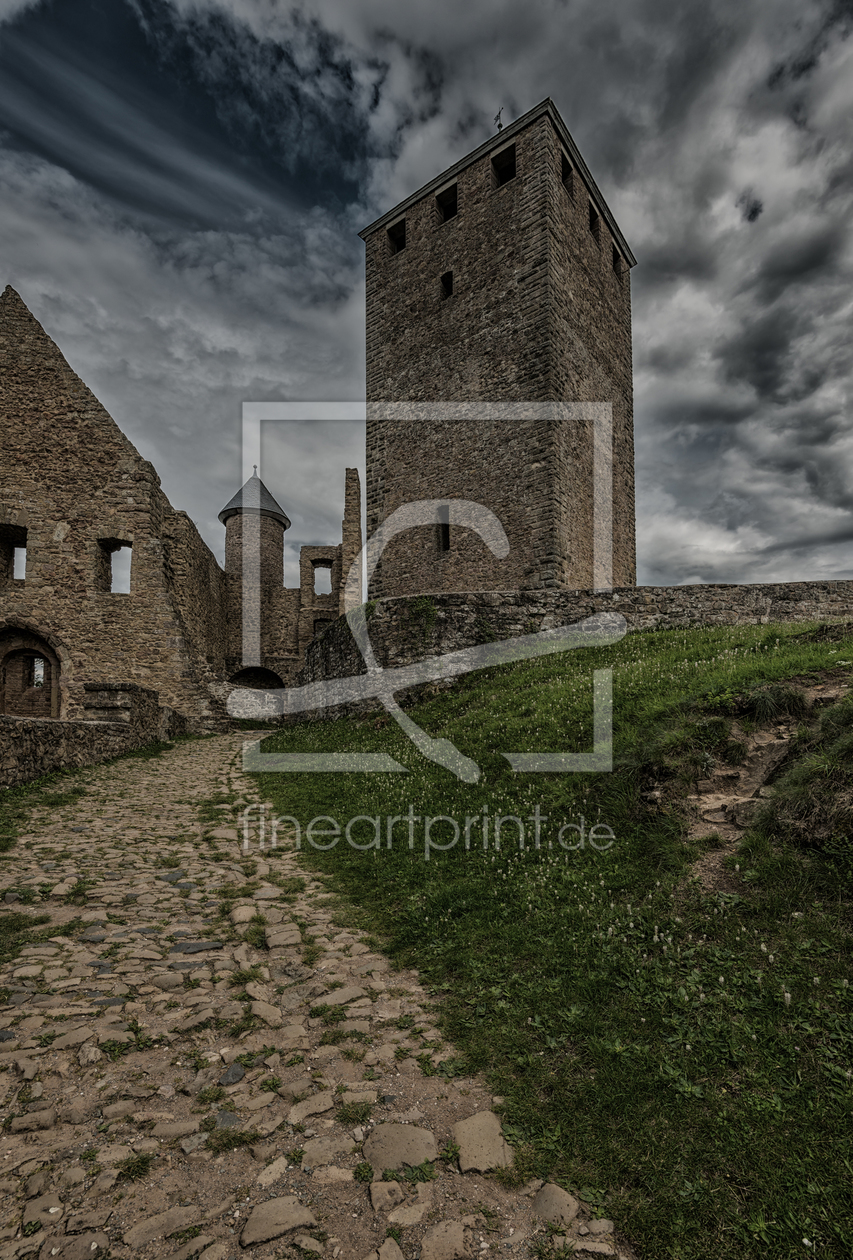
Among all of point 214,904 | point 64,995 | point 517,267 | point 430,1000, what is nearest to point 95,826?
point 214,904

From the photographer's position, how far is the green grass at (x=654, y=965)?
8.36 ft

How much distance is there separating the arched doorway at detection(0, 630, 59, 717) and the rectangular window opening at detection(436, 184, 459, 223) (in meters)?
20.4

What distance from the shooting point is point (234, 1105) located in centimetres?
304

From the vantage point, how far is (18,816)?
26.5ft

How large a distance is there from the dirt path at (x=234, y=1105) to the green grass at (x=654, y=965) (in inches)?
11.3

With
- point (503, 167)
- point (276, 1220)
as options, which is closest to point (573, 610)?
point (276, 1220)

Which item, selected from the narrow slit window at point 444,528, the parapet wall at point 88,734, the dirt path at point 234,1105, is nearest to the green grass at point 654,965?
the dirt path at point 234,1105

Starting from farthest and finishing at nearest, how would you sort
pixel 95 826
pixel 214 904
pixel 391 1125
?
pixel 95 826, pixel 214 904, pixel 391 1125

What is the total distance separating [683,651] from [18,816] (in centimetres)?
968

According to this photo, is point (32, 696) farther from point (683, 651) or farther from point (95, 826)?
point (683, 651)

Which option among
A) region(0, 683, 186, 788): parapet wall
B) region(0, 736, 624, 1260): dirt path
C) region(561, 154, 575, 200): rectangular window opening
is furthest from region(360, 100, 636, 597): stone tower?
region(0, 736, 624, 1260): dirt path

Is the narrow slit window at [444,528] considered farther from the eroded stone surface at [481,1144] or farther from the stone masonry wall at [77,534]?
the eroded stone surface at [481,1144]

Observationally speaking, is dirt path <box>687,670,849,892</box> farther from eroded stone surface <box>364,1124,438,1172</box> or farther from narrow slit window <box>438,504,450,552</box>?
narrow slit window <box>438,504,450,552</box>

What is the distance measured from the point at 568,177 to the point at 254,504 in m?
27.1
